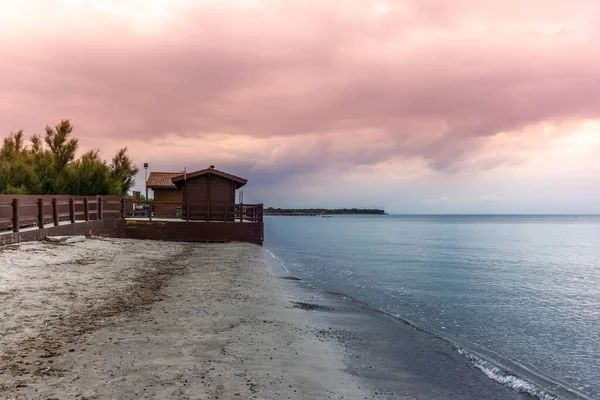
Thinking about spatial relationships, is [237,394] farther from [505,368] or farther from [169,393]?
[505,368]

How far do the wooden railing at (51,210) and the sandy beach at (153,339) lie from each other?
3812 millimetres

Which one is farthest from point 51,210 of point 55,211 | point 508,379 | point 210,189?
point 508,379

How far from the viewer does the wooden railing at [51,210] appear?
1736cm

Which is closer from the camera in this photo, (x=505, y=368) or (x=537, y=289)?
(x=505, y=368)

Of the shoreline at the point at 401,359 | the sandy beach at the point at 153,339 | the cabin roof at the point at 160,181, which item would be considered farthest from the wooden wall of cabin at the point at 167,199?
the shoreline at the point at 401,359

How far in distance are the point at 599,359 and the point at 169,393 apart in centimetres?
938

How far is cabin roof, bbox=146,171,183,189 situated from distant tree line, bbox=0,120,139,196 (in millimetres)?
3333

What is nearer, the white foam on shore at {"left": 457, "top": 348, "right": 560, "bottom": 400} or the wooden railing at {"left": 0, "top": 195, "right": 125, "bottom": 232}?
the white foam on shore at {"left": 457, "top": 348, "right": 560, "bottom": 400}

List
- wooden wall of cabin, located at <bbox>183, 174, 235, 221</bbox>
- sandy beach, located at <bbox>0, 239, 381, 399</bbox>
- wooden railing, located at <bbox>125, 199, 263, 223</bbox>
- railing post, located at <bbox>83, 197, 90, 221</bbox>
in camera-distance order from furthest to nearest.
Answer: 1. wooden wall of cabin, located at <bbox>183, 174, 235, 221</bbox>
2. wooden railing, located at <bbox>125, 199, 263, 223</bbox>
3. railing post, located at <bbox>83, 197, 90, 221</bbox>
4. sandy beach, located at <bbox>0, 239, 381, 399</bbox>

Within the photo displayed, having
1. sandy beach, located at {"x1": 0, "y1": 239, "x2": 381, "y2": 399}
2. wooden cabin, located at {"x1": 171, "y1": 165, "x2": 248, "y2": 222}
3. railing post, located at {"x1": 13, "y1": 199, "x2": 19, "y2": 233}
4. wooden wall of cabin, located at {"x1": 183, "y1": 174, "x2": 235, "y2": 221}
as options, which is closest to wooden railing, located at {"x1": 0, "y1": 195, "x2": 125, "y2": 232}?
railing post, located at {"x1": 13, "y1": 199, "x2": 19, "y2": 233}

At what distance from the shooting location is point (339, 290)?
55.5 feet

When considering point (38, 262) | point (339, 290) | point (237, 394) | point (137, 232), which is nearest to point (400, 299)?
point (339, 290)

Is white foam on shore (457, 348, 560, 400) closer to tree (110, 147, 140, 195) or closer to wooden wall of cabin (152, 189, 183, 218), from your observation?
wooden wall of cabin (152, 189, 183, 218)

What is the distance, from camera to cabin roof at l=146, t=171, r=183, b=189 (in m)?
37.9
